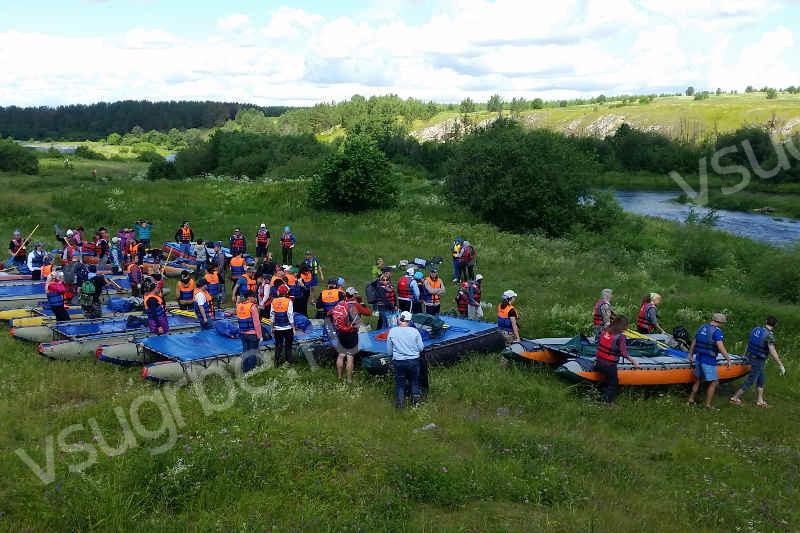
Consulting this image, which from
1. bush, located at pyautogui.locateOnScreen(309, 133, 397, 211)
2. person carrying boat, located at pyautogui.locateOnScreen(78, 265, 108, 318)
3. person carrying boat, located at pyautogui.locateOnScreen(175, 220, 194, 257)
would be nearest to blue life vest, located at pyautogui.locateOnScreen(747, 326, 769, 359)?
person carrying boat, located at pyautogui.locateOnScreen(78, 265, 108, 318)

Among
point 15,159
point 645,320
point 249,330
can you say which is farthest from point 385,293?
point 15,159

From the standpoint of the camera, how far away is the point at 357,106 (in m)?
137

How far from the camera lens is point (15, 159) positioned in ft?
164

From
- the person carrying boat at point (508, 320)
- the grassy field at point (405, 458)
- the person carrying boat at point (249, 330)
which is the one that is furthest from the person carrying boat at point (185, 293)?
the person carrying boat at point (508, 320)

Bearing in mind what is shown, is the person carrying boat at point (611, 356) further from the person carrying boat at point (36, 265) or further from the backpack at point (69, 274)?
the person carrying boat at point (36, 265)

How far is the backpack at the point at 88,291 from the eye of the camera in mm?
A: 14094

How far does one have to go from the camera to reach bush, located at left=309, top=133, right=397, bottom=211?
35.6 metres

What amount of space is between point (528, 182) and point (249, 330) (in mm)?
27029

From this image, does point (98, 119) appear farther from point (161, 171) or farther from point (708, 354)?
point (708, 354)

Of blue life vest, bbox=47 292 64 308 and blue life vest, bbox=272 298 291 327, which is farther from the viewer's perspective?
blue life vest, bbox=47 292 64 308

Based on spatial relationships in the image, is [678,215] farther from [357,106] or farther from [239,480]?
[357,106]

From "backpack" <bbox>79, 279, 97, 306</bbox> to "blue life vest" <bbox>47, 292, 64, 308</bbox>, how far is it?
0.79 meters

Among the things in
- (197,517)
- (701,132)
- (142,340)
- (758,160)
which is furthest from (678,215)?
(701,132)

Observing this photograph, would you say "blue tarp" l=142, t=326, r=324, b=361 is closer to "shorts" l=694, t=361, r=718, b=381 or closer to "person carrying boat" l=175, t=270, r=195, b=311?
"person carrying boat" l=175, t=270, r=195, b=311
